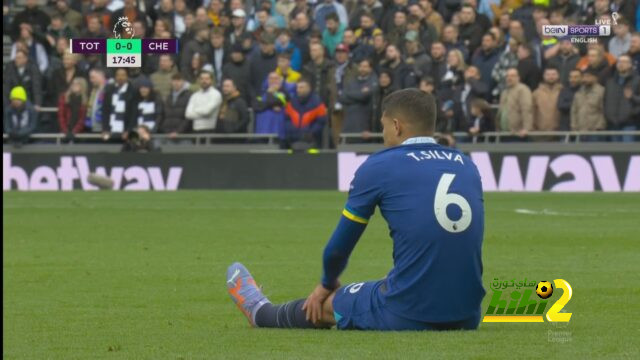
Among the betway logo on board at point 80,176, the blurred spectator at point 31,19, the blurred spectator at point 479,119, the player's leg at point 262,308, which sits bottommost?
the betway logo on board at point 80,176

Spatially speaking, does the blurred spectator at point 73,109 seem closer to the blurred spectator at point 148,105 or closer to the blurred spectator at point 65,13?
the blurred spectator at point 148,105

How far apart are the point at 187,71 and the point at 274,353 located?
21.7m

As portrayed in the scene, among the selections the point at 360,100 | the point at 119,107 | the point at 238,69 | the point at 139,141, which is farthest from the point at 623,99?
the point at 139,141

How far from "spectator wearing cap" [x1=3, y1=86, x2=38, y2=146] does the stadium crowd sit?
2 centimetres

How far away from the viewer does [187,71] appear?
29.5 m

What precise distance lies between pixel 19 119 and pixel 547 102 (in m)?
11.2

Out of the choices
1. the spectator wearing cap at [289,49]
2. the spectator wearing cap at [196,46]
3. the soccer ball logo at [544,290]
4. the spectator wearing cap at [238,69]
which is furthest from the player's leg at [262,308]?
the spectator wearing cap at [289,49]

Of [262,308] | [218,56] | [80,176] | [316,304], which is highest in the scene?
[218,56]

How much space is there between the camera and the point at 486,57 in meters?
28.3

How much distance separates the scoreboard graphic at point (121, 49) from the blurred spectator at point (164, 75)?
18.4 metres

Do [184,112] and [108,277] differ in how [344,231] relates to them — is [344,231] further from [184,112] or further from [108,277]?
[184,112]

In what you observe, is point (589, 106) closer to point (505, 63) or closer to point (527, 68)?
point (527, 68)

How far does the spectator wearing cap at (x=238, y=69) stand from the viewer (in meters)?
29.8

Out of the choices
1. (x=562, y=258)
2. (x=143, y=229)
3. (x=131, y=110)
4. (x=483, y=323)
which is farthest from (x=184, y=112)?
(x=483, y=323)
